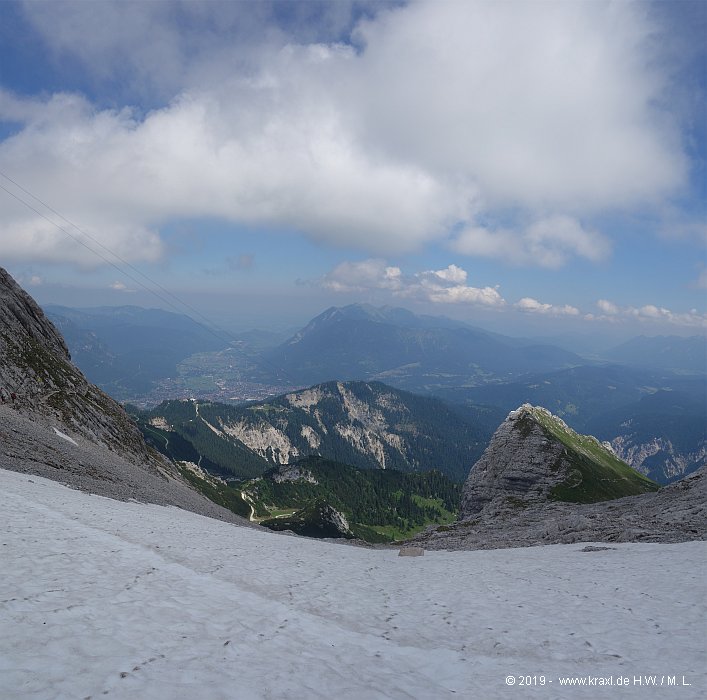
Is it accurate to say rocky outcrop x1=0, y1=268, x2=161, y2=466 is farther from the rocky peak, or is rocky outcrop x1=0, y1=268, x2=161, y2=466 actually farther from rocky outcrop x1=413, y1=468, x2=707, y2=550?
the rocky peak

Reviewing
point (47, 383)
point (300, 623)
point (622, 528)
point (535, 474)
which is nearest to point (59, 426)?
point (47, 383)

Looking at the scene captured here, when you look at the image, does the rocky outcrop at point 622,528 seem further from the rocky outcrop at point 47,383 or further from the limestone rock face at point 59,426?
the rocky outcrop at point 47,383

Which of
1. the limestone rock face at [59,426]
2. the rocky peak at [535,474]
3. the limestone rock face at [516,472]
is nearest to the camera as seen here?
the limestone rock face at [59,426]

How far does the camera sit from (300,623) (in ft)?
44.0

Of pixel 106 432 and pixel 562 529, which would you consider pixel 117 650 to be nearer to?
pixel 562 529

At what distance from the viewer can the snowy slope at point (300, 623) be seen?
9539 millimetres

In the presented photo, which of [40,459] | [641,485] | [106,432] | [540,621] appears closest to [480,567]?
[540,621]

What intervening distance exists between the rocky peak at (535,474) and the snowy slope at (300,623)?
77650 mm

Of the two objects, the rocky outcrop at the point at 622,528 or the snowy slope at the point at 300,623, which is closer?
the snowy slope at the point at 300,623

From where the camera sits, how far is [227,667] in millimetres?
9961

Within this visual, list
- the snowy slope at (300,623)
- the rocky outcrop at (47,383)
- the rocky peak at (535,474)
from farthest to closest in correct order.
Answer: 1. the rocky peak at (535,474)
2. the rocky outcrop at (47,383)
3. the snowy slope at (300,623)


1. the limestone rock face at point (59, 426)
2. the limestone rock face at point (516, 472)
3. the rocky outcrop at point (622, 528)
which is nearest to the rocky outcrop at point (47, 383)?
the limestone rock face at point (59, 426)

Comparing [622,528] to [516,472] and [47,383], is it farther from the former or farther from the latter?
[47,383]

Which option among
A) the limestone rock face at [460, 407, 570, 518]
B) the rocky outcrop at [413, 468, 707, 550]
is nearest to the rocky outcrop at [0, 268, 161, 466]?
the rocky outcrop at [413, 468, 707, 550]
